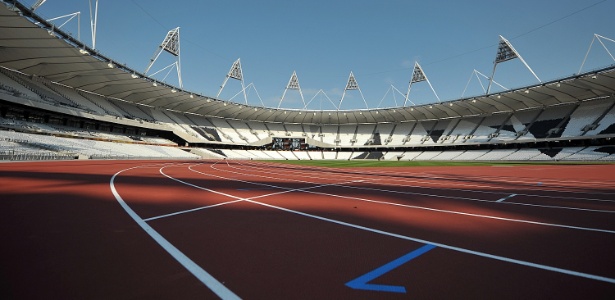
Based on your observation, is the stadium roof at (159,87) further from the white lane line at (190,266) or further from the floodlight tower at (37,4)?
the white lane line at (190,266)

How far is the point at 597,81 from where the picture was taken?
3519 centimetres

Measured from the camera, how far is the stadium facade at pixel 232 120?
27.0m

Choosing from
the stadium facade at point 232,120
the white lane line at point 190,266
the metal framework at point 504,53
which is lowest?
the white lane line at point 190,266

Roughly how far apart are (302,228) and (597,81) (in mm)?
52186

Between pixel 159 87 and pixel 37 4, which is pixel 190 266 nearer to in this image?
pixel 37 4

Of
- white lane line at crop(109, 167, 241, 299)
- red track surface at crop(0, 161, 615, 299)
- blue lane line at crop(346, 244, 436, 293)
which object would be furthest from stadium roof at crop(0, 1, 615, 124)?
blue lane line at crop(346, 244, 436, 293)

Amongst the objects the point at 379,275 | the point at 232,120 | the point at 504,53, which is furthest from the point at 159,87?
the point at 504,53

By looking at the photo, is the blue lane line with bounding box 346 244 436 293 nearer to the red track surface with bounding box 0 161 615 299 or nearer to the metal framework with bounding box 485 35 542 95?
the red track surface with bounding box 0 161 615 299

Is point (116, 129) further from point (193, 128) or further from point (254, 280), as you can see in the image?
point (254, 280)

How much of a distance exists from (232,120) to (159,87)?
26.1m

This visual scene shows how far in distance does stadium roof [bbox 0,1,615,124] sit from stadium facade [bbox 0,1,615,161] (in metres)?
0.15

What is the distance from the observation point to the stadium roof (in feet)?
77.0

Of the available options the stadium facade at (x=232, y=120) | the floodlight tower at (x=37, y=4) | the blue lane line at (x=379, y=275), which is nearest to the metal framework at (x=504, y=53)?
the stadium facade at (x=232, y=120)

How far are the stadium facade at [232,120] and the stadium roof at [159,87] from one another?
15 cm
